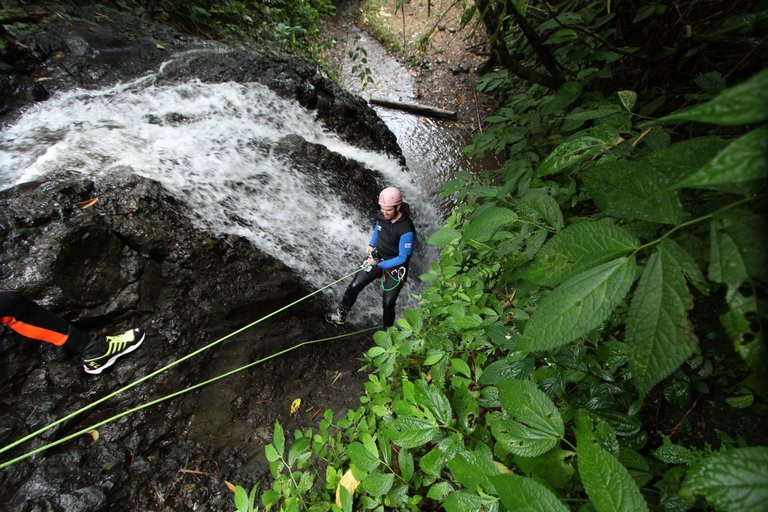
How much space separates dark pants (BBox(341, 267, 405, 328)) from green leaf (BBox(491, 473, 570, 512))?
3134mm

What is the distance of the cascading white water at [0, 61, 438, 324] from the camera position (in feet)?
11.6

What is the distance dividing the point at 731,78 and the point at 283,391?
13.9 ft

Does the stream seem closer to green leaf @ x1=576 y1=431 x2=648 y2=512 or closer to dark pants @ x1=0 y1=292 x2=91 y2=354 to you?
dark pants @ x1=0 y1=292 x2=91 y2=354

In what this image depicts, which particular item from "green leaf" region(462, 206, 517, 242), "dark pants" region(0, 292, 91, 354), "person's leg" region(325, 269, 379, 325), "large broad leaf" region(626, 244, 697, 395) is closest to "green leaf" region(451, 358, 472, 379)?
"green leaf" region(462, 206, 517, 242)

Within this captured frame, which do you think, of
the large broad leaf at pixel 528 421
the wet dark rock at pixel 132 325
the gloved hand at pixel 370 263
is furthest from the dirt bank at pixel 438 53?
the large broad leaf at pixel 528 421

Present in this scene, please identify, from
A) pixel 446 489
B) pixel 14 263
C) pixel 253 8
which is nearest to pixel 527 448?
pixel 446 489

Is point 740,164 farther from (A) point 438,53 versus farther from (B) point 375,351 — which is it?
(A) point 438,53

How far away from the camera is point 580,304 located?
65cm

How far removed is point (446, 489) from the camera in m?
1.35

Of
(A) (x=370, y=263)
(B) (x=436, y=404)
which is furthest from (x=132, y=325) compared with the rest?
(B) (x=436, y=404)

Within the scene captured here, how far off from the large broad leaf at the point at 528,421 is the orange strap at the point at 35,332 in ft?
11.3

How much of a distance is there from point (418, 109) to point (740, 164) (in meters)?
8.03

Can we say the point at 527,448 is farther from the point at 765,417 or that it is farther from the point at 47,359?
the point at 47,359

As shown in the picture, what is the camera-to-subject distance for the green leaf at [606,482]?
716 mm
